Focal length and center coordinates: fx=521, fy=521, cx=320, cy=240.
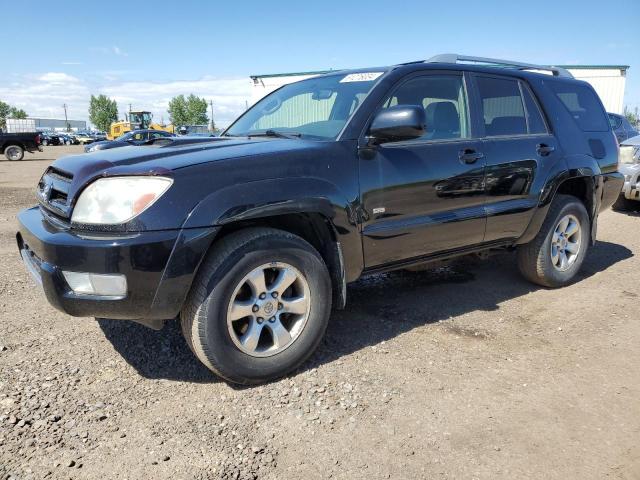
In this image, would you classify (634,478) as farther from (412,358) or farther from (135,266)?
(135,266)

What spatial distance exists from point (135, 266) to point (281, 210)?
79 centimetres

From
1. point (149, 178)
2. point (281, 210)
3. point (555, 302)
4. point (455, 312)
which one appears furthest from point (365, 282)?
point (149, 178)

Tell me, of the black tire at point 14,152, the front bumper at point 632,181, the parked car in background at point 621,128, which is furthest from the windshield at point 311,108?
the black tire at point 14,152

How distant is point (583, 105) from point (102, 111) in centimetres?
10234

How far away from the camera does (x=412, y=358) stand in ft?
10.5

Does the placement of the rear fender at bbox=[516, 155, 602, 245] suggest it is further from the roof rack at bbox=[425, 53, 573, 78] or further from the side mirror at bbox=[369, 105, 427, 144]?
the side mirror at bbox=[369, 105, 427, 144]

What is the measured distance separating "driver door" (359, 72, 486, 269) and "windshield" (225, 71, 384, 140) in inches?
10.4

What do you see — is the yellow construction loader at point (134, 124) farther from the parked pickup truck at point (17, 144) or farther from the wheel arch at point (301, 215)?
the wheel arch at point (301, 215)

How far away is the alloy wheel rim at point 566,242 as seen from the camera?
4.57m

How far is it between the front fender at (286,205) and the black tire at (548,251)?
2013 mm

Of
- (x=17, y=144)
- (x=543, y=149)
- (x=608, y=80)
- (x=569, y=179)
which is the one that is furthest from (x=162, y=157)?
(x=608, y=80)

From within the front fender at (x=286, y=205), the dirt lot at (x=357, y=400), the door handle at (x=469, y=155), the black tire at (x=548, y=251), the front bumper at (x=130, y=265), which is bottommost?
the dirt lot at (x=357, y=400)

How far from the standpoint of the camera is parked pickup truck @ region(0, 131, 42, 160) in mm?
22797

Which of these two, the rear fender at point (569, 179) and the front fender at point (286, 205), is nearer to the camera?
the front fender at point (286, 205)
